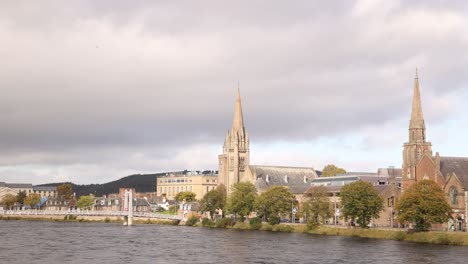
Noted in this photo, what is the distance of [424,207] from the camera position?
10725cm

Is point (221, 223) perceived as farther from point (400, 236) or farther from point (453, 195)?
point (400, 236)

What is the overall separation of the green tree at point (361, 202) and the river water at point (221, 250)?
736cm

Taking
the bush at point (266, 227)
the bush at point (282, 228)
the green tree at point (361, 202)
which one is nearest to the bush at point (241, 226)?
the bush at point (266, 227)

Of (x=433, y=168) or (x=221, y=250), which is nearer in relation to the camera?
(x=221, y=250)

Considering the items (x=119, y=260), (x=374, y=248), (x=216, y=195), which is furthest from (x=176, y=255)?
(x=216, y=195)

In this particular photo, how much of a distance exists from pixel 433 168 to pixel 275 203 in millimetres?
35787

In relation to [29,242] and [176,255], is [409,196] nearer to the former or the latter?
[176,255]

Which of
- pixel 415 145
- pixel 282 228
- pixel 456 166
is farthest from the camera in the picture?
pixel 282 228

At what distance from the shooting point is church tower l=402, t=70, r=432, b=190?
13688 cm

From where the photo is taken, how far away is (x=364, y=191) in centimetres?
12425

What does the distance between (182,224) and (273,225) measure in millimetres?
44249

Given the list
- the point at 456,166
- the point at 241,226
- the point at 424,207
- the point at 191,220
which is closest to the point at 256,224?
the point at 241,226

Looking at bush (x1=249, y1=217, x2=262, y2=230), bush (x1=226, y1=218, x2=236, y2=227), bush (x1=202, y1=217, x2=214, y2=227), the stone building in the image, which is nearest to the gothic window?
the stone building

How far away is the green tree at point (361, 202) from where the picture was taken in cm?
12350
